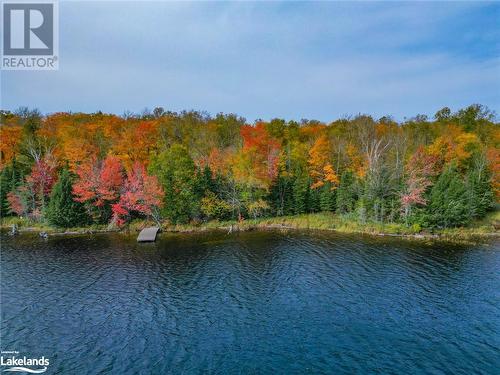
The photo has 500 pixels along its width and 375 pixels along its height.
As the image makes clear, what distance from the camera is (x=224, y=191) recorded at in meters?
72.2

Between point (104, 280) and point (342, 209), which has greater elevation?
point (342, 209)

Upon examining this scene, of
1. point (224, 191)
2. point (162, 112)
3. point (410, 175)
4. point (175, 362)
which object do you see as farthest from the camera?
point (162, 112)

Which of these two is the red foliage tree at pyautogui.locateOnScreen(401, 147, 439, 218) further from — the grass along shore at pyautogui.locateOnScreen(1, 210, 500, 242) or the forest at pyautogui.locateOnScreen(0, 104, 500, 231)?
the grass along shore at pyautogui.locateOnScreen(1, 210, 500, 242)

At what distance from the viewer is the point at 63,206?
6594cm

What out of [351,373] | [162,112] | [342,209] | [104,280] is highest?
[162,112]

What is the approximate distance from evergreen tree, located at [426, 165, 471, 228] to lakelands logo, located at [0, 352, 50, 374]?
6025 cm

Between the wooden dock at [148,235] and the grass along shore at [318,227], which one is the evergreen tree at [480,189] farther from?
the wooden dock at [148,235]

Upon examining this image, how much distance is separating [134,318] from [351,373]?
21.1 metres

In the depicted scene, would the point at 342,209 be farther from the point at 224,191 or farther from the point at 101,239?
the point at 101,239

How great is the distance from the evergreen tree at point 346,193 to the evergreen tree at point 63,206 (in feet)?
176

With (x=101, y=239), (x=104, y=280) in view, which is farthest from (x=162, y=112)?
(x=104, y=280)

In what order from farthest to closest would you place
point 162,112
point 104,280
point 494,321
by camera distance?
point 162,112
point 104,280
point 494,321

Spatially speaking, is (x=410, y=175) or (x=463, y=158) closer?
(x=410, y=175)

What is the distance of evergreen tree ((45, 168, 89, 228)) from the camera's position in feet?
215
